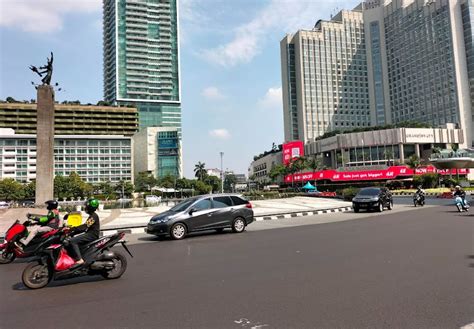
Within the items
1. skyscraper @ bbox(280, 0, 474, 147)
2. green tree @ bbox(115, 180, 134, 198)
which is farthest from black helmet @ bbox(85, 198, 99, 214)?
skyscraper @ bbox(280, 0, 474, 147)

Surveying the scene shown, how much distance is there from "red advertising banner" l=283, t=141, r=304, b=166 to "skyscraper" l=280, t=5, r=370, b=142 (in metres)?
29.3

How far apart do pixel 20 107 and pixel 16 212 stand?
11587 cm

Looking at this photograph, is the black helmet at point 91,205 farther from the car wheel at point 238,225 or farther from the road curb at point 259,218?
the car wheel at point 238,225

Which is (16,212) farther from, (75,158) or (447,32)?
(447,32)

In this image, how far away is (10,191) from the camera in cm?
8500

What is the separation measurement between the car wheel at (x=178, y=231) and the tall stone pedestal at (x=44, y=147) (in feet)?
52.5

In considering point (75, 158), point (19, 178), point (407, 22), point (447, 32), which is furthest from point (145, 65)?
point (447, 32)

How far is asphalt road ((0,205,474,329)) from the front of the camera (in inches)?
167

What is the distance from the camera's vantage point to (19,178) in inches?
4377

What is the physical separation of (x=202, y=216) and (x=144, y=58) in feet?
532

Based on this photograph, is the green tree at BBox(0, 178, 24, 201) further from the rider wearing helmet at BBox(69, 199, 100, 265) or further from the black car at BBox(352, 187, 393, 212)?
the rider wearing helmet at BBox(69, 199, 100, 265)

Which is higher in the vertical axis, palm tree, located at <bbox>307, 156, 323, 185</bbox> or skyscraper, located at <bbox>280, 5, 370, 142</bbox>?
skyscraper, located at <bbox>280, 5, 370, 142</bbox>

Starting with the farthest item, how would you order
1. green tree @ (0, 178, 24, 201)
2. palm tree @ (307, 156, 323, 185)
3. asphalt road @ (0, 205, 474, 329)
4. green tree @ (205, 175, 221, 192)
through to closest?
green tree @ (205, 175, 221, 192)
palm tree @ (307, 156, 323, 185)
green tree @ (0, 178, 24, 201)
asphalt road @ (0, 205, 474, 329)

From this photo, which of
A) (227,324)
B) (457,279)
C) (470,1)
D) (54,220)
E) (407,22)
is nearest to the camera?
(227,324)
